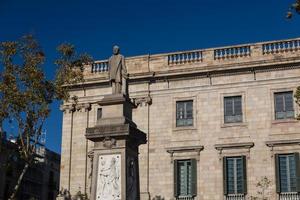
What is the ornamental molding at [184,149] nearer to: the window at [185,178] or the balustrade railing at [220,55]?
the window at [185,178]

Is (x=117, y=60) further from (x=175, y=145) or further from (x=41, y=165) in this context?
(x=41, y=165)

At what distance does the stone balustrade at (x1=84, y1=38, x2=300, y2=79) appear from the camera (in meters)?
29.9

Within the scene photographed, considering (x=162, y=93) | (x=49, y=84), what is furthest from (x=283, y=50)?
(x=49, y=84)

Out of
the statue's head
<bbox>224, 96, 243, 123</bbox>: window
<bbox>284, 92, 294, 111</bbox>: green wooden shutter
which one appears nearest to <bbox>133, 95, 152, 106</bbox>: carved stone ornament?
<bbox>224, 96, 243, 123</bbox>: window

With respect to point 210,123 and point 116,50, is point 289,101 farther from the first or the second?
point 116,50

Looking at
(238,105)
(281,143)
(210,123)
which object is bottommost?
(281,143)

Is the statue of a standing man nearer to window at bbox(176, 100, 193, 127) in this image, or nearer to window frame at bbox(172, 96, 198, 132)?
window frame at bbox(172, 96, 198, 132)

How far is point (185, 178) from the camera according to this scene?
2945 cm

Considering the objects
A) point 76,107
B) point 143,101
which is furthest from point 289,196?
point 76,107

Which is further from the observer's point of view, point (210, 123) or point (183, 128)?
point (183, 128)

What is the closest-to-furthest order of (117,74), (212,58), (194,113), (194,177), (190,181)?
(117,74)
(194,177)
(190,181)
(194,113)
(212,58)

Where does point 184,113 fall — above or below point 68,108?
below

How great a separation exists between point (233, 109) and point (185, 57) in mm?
4130

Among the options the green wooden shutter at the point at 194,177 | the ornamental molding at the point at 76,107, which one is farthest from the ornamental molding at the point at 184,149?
the ornamental molding at the point at 76,107
